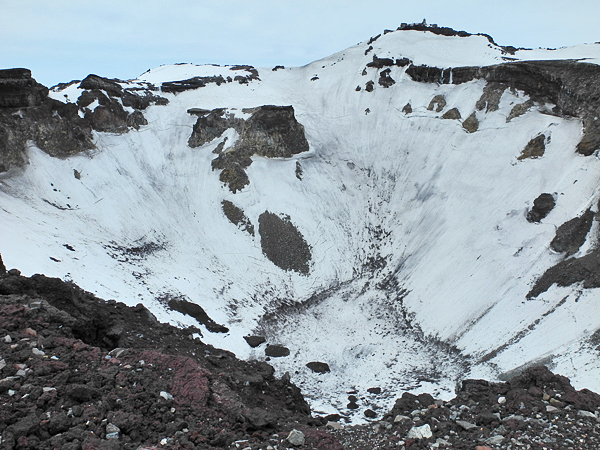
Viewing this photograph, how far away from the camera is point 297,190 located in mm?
40031

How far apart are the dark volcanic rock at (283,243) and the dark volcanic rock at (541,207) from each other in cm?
1655

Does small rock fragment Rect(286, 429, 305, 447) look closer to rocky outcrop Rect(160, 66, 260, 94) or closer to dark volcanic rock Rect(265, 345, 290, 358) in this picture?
dark volcanic rock Rect(265, 345, 290, 358)

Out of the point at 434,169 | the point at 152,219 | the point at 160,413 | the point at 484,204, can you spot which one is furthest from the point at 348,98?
the point at 160,413

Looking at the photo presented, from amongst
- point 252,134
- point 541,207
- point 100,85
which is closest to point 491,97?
point 541,207

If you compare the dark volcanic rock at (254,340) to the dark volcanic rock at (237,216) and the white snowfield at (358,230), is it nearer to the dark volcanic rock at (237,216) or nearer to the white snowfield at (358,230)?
the white snowfield at (358,230)

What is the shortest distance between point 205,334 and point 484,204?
2278 cm

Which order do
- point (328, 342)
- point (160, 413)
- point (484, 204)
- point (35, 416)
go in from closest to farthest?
point (35, 416), point (160, 413), point (328, 342), point (484, 204)

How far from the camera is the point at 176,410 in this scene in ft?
31.2

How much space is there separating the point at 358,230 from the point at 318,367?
15505mm

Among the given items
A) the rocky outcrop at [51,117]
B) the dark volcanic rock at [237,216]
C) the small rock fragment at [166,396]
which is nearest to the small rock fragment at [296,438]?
the small rock fragment at [166,396]

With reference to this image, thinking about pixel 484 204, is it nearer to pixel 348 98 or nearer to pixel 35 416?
pixel 348 98

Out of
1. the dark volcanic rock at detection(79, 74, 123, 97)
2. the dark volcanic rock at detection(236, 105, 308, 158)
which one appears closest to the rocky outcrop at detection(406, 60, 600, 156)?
the dark volcanic rock at detection(236, 105, 308, 158)

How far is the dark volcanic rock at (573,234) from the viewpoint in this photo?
1002 inches

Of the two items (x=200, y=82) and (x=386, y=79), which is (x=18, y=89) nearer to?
(x=200, y=82)
